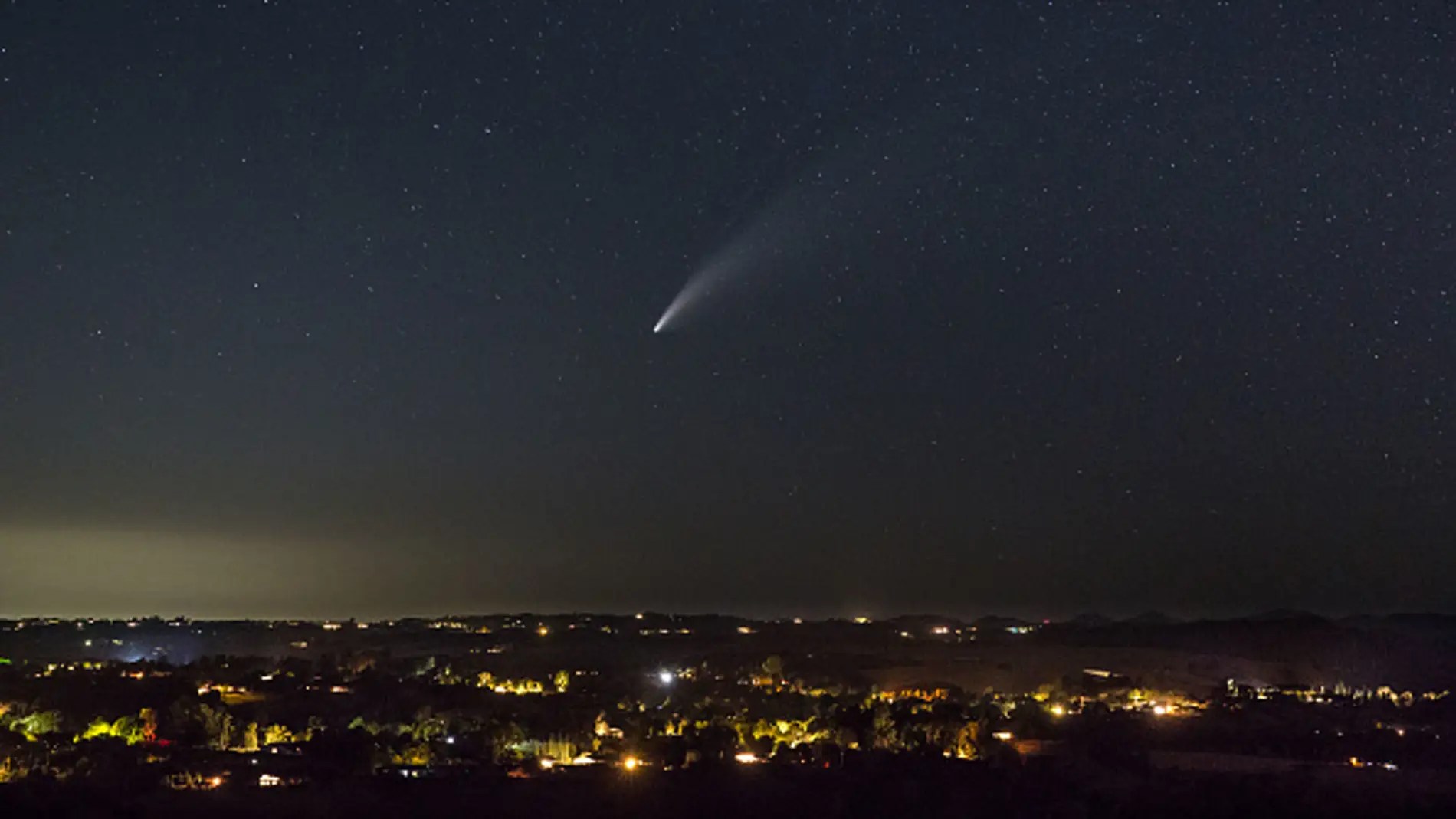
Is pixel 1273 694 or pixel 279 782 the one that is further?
pixel 1273 694

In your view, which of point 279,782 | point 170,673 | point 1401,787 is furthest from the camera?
point 170,673

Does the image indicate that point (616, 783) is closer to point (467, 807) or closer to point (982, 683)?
point (467, 807)

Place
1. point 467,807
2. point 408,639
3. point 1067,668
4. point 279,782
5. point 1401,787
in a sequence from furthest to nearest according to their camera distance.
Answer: point 408,639, point 1067,668, point 1401,787, point 279,782, point 467,807

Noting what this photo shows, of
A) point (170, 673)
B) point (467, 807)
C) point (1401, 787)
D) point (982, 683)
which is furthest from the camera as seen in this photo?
point (982, 683)

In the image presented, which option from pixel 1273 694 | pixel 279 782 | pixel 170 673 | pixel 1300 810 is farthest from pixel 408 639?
pixel 1300 810

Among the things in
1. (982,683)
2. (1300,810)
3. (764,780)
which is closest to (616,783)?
(764,780)

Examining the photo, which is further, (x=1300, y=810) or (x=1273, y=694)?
(x=1273, y=694)

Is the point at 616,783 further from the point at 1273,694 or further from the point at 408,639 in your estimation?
the point at 408,639

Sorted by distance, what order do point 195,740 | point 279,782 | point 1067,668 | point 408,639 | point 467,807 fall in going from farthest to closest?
point 408,639, point 1067,668, point 195,740, point 279,782, point 467,807

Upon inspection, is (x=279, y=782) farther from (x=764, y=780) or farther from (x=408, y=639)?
(x=408, y=639)

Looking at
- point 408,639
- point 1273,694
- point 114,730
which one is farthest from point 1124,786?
point 408,639
